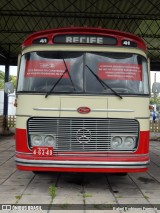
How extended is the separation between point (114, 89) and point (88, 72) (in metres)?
0.60

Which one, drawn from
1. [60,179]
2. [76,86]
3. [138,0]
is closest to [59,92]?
[76,86]

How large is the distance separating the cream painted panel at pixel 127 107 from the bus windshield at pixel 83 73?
15 centimetres

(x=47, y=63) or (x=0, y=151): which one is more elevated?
(x=47, y=63)

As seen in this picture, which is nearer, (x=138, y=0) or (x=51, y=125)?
(x=51, y=125)

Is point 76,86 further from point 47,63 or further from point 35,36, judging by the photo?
point 35,36

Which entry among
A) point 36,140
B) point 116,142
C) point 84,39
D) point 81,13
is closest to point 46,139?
point 36,140

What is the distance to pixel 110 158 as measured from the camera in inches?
241

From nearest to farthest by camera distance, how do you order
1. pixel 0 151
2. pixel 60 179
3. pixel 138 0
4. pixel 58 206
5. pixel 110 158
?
pixel 58 206, pixel 110 158, pixel 60 179, pixel 0 151, pixel 138 0

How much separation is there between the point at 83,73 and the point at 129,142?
5.17 ft

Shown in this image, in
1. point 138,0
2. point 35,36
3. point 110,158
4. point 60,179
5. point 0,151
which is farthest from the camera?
point 138,0

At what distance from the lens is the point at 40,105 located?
6297mm

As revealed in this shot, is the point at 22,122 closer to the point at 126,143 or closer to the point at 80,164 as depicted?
the point at 80,164

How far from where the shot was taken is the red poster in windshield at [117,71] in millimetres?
6441

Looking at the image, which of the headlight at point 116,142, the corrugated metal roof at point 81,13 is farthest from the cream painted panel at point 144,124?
the corrugated metal roof at point 81,13
